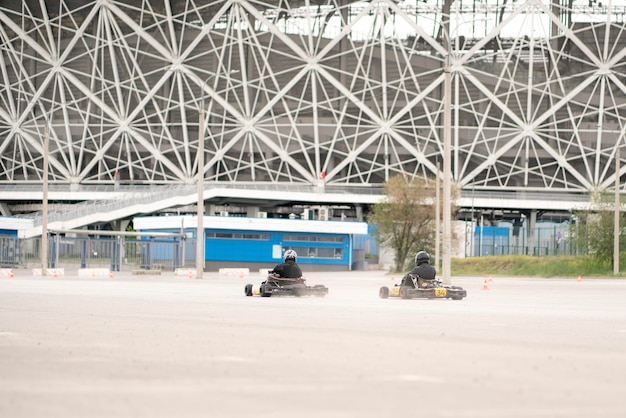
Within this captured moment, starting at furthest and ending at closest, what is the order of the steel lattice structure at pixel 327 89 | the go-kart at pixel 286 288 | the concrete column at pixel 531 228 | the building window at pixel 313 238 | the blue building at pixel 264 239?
the concrete column at pixel 531 228
the steel lattice structure at pixel 327 89
the building window at pixel 313 238
the blue building at pixel 264 239
the go-kart at pixel 286 288

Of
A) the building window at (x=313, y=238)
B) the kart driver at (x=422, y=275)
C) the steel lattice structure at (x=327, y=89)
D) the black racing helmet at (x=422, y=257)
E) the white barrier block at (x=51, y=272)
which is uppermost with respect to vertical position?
the steel lattice structure at (x=327, y=89)

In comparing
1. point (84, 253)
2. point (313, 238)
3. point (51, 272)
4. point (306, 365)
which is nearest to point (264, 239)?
point (313, 238)

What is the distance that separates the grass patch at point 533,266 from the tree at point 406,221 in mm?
5843

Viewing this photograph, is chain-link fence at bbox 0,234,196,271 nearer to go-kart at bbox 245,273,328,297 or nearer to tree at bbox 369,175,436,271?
tree at bbox 369,175,436,271

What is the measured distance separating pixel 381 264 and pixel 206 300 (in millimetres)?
60599

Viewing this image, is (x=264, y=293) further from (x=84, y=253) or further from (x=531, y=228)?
(x=531, y=228)

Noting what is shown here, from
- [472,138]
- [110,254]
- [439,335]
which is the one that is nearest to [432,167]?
[472,138]

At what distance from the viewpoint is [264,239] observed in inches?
2857

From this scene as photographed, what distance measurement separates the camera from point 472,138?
88500 millimetres

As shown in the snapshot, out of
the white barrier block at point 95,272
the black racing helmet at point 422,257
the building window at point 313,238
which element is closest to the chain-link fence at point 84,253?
the white barrier block at point 95,272

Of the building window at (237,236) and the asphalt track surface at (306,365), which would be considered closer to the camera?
the asphalt track surface at (306,365)

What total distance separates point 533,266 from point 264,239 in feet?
67.2

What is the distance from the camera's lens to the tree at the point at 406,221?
2714 inches

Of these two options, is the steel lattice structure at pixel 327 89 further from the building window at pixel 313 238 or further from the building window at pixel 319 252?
the building window at pixel 319 252
